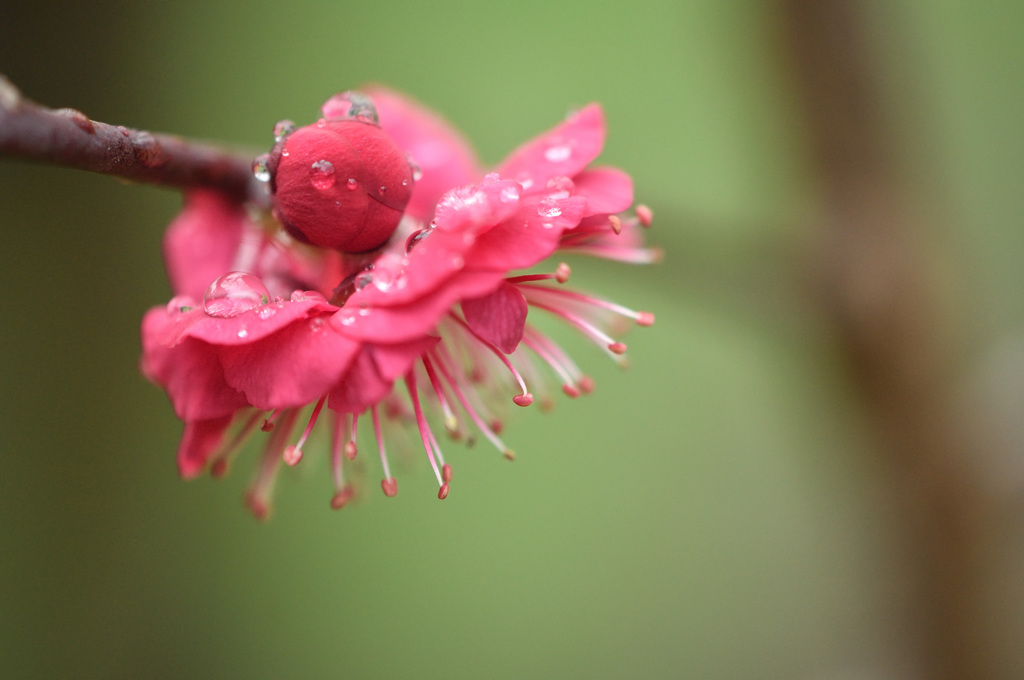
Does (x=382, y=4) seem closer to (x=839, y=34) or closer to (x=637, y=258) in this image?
(x=839, y=34)

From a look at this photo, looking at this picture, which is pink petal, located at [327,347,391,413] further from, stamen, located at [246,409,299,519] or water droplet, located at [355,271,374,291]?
stamen, located at [246,409,299,519]

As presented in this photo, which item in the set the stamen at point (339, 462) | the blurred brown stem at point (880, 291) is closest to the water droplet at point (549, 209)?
the stamen at point (339, 462)

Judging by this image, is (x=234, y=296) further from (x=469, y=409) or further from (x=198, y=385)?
(x=469, y=409)

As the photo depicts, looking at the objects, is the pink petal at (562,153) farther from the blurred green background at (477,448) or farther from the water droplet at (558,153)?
the blurred green background at (477,448)

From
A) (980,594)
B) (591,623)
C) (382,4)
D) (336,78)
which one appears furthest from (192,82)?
(980,594)

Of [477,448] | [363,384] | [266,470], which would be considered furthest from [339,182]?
[477,448]
